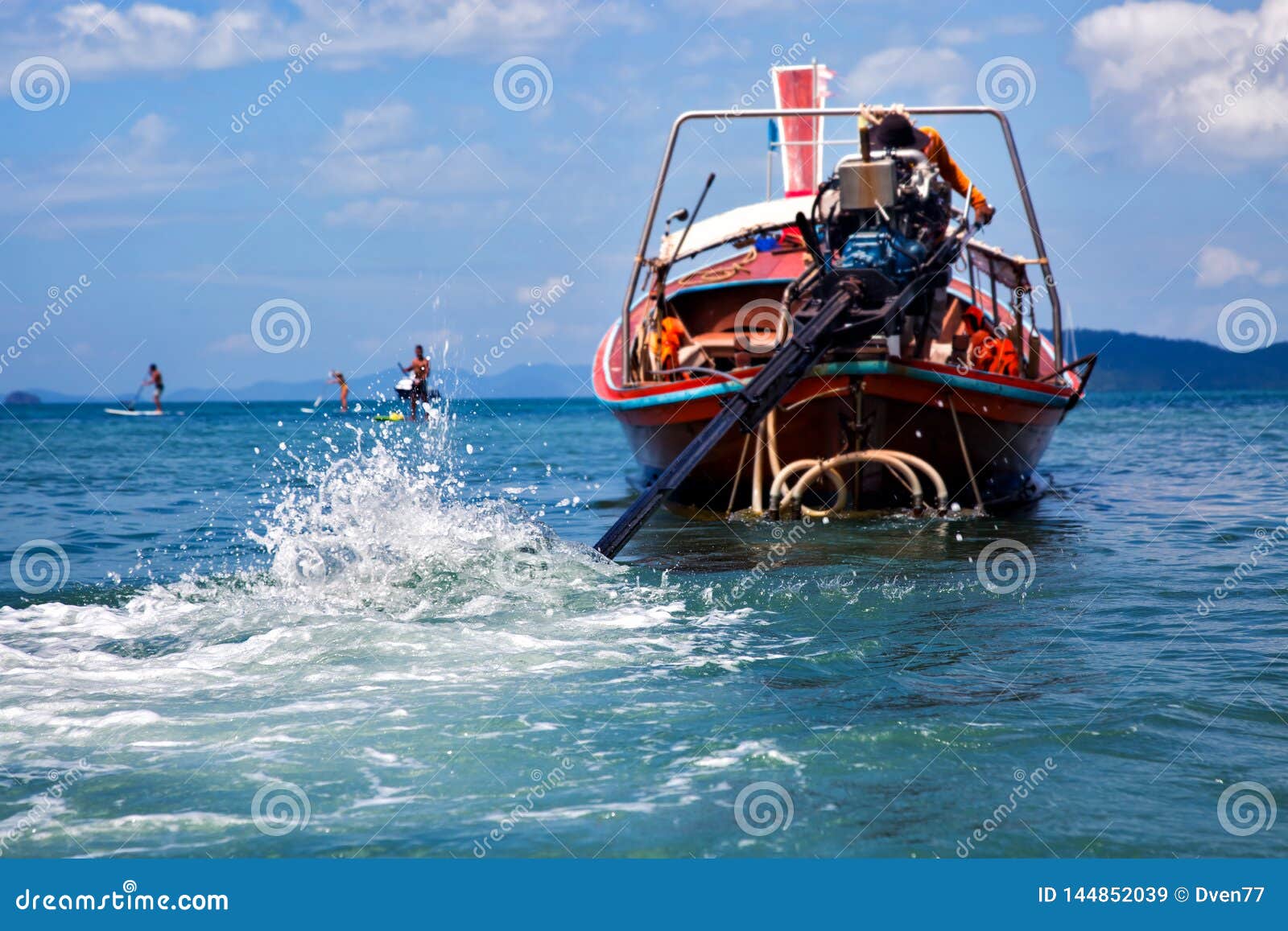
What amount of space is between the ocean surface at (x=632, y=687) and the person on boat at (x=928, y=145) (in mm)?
2975

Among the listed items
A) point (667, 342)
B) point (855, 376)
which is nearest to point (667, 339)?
point (667, 342)

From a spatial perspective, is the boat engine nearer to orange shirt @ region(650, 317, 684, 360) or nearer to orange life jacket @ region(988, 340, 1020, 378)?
orange life jacket @ region(988, 340, 1020, 378)

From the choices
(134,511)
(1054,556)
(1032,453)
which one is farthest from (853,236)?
(134,511)

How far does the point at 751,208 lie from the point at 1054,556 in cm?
641

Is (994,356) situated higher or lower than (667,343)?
lower

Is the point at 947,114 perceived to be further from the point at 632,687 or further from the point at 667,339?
the point at 632,687

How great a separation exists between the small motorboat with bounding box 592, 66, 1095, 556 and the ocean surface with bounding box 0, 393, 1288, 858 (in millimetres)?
670

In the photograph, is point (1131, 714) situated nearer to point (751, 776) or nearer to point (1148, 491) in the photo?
point (751, 776)

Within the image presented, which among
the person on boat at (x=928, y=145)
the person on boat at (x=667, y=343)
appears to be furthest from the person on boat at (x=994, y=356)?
the person on boat at (x=667, y=343)

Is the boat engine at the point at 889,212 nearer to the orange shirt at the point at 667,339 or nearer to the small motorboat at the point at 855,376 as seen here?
the small motorboat at the point at 855,376

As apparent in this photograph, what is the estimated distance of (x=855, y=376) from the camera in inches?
418

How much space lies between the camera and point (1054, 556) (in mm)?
9461

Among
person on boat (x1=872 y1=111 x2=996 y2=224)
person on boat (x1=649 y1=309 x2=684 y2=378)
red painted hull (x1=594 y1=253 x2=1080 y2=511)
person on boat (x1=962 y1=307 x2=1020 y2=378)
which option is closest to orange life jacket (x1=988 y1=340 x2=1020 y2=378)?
person on boat (x1=962 y1=307 x2=1020 y2=378)

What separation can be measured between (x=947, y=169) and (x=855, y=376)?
220 centimetres
